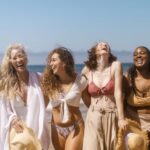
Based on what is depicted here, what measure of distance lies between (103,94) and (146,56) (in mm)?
818

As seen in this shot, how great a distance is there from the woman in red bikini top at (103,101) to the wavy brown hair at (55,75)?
1.20 ft

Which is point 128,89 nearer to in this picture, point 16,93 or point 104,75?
point 104,75

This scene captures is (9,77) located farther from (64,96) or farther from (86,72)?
(86,72)

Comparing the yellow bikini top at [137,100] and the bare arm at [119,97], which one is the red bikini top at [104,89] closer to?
the bare arm at [119,97]

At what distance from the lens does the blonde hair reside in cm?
686

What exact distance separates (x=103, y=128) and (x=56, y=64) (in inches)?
42.6

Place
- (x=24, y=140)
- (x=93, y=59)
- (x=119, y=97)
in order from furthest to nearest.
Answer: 1. (x=93, y=59)
2. (x=119, y=97)
3. (x=24, y=140)

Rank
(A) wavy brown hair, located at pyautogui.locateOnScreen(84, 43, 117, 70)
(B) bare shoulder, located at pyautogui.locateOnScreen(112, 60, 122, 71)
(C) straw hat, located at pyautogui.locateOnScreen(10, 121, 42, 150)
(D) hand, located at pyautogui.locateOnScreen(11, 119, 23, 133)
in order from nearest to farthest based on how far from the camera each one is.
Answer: (C) straw hat, located at pyautogui.locateOnScreen(10, 121, 42, 150) → (D) hand, located at pyautogui.locateOnScreen(11, 119, 23, 133) → (B) bare shoulder, located at pyautogui.locateOnScreen(112, 60, 122, 71) → (A) wavy brown hair, located at pyautogui.locateOnScreen(84, 43, 117, 70)

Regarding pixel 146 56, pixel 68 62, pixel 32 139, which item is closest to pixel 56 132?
pixel 32 139

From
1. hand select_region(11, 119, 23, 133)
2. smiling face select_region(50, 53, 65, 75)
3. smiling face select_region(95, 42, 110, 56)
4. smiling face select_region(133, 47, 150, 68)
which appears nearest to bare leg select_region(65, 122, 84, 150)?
hand select_region(11, 119, 23, 133)

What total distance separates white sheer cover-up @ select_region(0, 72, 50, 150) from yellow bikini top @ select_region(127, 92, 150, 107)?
4.01ft

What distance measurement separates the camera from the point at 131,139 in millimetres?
6938

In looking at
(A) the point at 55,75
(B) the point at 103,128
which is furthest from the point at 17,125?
(B) the point at 103,128

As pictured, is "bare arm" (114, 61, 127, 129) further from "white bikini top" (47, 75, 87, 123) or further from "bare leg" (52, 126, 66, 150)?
"bare leg" (52, 126, 66, 150)
